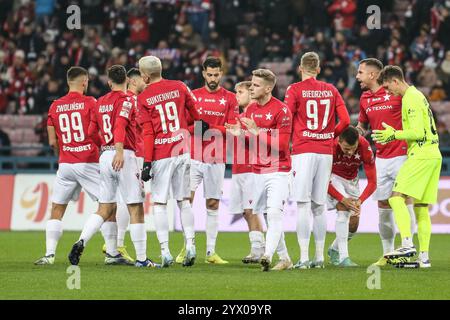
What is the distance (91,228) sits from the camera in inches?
484

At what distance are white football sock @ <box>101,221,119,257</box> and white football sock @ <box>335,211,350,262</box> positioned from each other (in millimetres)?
2737

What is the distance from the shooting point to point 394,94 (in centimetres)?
1259

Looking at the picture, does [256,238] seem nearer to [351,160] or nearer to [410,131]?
[351,160]

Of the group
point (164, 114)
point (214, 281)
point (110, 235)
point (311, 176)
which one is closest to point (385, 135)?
point (311, 176)

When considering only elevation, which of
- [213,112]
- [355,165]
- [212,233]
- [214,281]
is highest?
[213,112]

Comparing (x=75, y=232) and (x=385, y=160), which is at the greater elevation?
(x=385, y=160)

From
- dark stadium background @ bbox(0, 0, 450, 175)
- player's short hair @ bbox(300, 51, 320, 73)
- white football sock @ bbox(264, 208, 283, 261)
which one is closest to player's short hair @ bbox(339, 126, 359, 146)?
player's short hair @ bbox(300, 51, 320, 73)

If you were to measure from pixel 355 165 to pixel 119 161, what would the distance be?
9.86 feet

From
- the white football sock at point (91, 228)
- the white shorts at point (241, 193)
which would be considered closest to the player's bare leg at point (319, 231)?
the white shorts at point (241, 193)

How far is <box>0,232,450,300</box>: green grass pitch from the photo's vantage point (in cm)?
966
